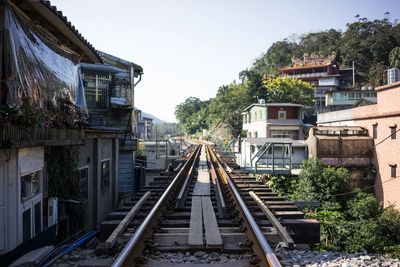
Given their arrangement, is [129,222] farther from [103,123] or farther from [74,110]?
[103,123]

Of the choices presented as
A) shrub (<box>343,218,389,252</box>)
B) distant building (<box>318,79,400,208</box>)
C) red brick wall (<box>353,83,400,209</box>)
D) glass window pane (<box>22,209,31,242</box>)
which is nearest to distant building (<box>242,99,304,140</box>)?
distant building (<box>318,79,400,208</box>)

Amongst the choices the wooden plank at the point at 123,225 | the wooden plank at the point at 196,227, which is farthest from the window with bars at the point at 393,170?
the wooden plank at the point at 123,225

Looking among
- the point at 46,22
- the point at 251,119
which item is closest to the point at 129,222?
the point at 46,22

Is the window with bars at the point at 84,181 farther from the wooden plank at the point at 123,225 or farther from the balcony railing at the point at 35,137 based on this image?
the wooden plank at the point at 123,225

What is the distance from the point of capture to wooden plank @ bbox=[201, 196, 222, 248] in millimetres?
4588

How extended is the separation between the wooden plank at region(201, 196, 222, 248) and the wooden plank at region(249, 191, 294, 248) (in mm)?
768

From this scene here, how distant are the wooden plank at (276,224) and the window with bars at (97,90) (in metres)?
11.7

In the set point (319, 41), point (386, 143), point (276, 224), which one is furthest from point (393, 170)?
point (319, 41)

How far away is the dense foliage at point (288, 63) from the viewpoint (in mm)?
53781

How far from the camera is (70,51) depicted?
9734mm

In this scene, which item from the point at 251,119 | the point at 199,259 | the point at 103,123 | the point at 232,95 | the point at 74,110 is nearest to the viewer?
the point at 199,259

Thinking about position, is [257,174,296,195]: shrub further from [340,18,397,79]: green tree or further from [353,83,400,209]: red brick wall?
[340,18,397,79]: green tree

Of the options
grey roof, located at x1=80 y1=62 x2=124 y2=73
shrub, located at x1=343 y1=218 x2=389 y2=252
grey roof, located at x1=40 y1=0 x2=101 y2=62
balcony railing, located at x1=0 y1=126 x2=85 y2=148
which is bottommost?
shrub, located at x1=343 y1=218 x2=389 y2=252

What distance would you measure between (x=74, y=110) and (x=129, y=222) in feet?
15.6
